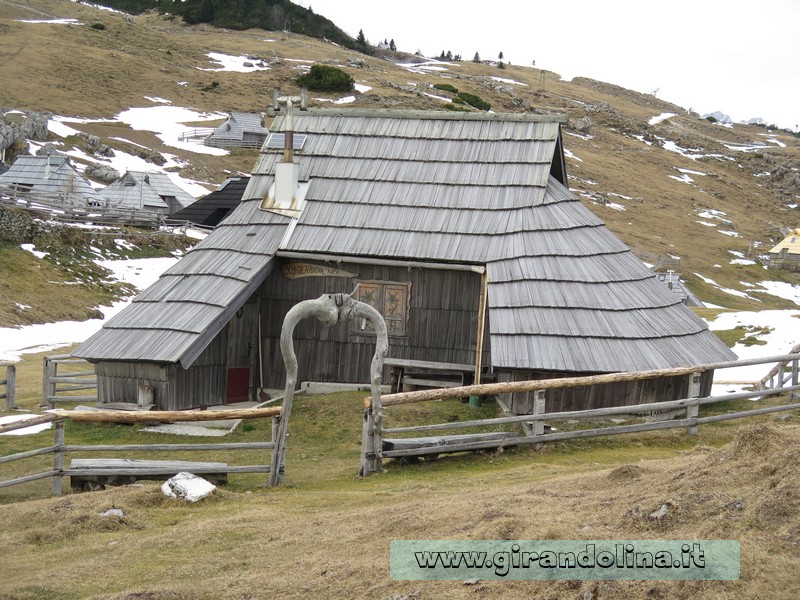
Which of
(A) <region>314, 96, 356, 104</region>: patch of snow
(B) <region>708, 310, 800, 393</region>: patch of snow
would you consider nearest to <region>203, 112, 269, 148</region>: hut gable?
(A) <region>314, 96, 356, 104</region>: patch of snow

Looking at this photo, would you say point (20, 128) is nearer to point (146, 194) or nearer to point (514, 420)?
point (146, 194)

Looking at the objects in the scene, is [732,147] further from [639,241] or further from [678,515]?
[678,515]

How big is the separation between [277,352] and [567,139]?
298 ft


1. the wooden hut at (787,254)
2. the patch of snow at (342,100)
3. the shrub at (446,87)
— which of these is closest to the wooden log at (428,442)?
the wooden hut at (787,254)

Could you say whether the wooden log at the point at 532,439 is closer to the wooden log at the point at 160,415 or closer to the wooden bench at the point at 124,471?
the wooden log at the point at 160,415

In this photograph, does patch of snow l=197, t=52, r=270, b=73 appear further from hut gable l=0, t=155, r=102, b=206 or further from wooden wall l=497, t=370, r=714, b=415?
wooden wall l=497, t=370, r=714, b=415

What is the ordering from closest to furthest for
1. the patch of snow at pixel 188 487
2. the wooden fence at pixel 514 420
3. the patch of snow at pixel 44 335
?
the patch of snow at pixel 188 487 → the wooden fence at pixel 514 420 → the patch of snow at pixel 44 335

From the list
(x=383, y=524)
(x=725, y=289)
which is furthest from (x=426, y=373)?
(x=725, y=289)

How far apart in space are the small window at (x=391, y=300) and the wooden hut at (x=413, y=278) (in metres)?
0.03

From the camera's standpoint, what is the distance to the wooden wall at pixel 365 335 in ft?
66.3

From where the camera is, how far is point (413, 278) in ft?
67.1

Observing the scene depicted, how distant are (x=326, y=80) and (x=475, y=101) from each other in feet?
57.3

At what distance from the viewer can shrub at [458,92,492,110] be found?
101m

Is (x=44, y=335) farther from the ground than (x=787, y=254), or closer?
farther from the ground
